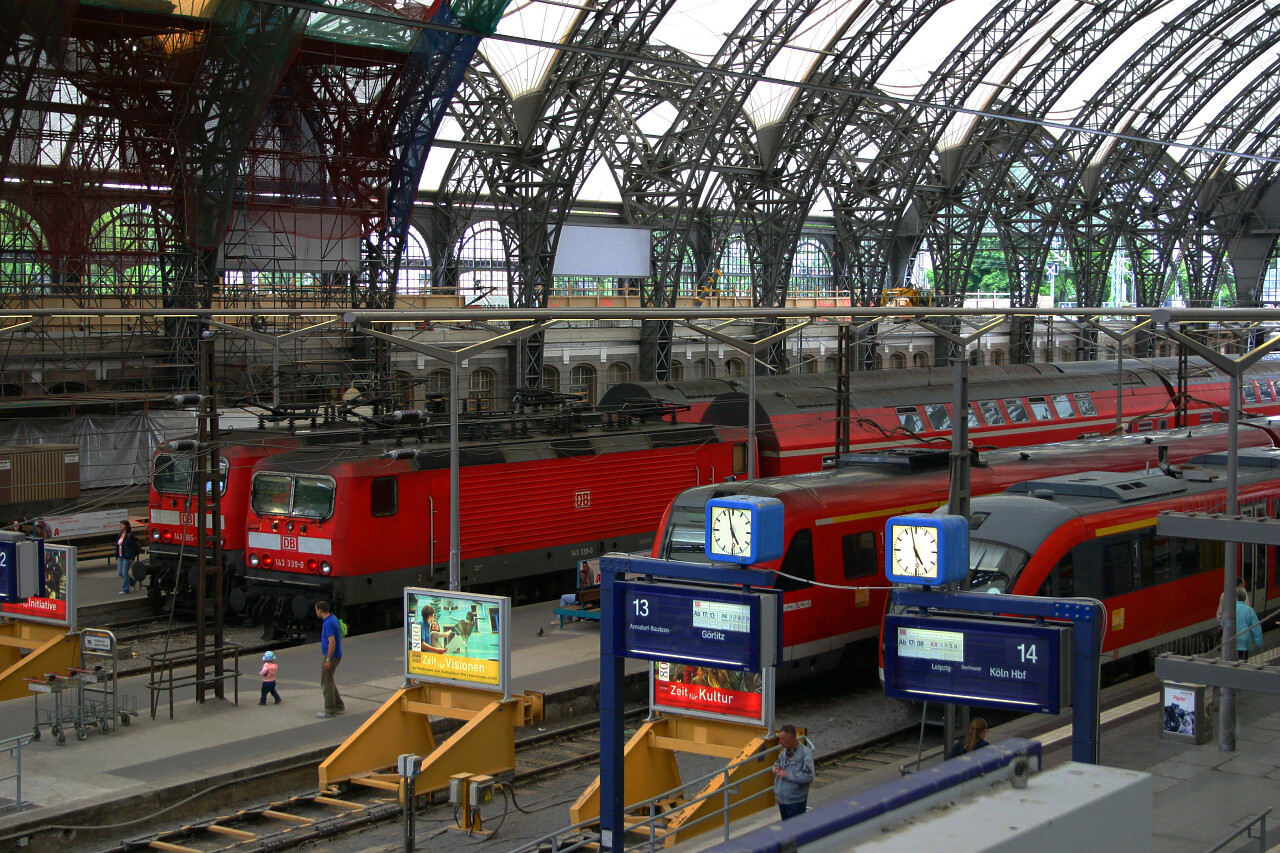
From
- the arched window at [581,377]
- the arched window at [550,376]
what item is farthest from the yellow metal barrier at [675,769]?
the arched window at [581,377]

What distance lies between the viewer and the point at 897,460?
2034cm

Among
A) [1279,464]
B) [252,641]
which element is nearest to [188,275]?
[252,641]

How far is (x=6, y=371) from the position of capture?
3219cm

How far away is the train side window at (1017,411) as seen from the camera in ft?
119

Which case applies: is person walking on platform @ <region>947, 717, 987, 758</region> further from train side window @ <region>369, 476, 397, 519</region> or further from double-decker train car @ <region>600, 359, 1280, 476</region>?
train side window @ <region>369, 476, 397, 519</region>

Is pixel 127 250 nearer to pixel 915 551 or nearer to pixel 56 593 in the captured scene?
pixel 56 593

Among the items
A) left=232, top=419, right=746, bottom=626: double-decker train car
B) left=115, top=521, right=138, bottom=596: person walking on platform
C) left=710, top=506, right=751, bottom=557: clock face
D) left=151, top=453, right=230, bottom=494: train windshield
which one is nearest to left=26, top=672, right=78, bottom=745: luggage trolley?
left=232, top=419, right=746, bottom=626: double-decker train car

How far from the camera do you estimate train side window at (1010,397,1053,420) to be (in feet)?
122

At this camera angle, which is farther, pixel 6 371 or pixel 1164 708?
pixel 6 371

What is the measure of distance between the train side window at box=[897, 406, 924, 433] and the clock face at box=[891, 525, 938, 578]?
74.8ft

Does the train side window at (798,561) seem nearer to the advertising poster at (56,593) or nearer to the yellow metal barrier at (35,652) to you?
the advertising poster at (56,593)

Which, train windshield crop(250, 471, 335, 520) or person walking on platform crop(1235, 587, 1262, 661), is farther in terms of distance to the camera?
train windshield crop(250, 471, 335, 520)

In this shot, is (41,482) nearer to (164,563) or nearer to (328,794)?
(164,563)

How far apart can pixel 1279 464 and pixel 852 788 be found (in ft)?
36.7
